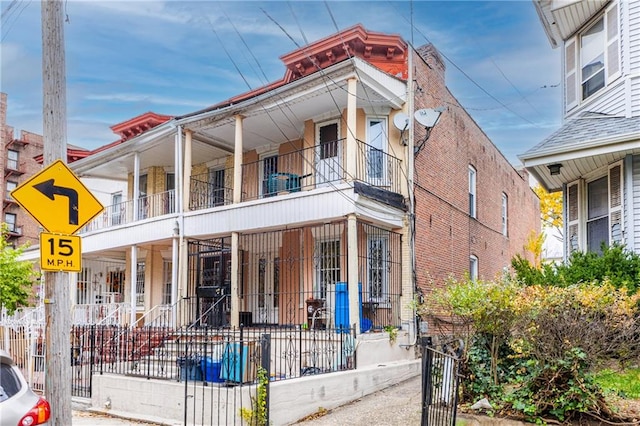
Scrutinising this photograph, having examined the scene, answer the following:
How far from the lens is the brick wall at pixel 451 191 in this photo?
1544 centimetres

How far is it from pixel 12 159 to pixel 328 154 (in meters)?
40.7

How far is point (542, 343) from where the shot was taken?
7574 millimetres

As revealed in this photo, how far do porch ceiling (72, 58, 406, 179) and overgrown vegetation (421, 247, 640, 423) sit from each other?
22.4ft

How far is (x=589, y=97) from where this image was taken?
45.6 feet

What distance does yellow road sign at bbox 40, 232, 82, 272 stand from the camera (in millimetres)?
6531

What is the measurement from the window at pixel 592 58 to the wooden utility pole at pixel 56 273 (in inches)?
449

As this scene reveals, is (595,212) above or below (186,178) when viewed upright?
below

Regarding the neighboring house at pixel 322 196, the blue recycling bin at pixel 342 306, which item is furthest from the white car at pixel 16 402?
the blue recycling bin at pixel 342 306

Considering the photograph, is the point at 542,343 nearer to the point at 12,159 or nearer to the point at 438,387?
the point at 438,387

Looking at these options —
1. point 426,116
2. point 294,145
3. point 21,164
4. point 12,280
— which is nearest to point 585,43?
point 426,116

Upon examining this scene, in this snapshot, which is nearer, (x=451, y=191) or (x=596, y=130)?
(x=596, y=130)

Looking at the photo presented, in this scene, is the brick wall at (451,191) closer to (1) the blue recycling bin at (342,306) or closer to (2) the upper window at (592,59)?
(1) the blue recycling bin at (342,306)

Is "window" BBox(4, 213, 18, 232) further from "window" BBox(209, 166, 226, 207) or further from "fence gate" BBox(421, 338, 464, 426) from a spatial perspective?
"fence gate" BBox(421, 338, 464, 426)

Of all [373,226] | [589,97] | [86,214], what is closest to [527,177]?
[589,97]
